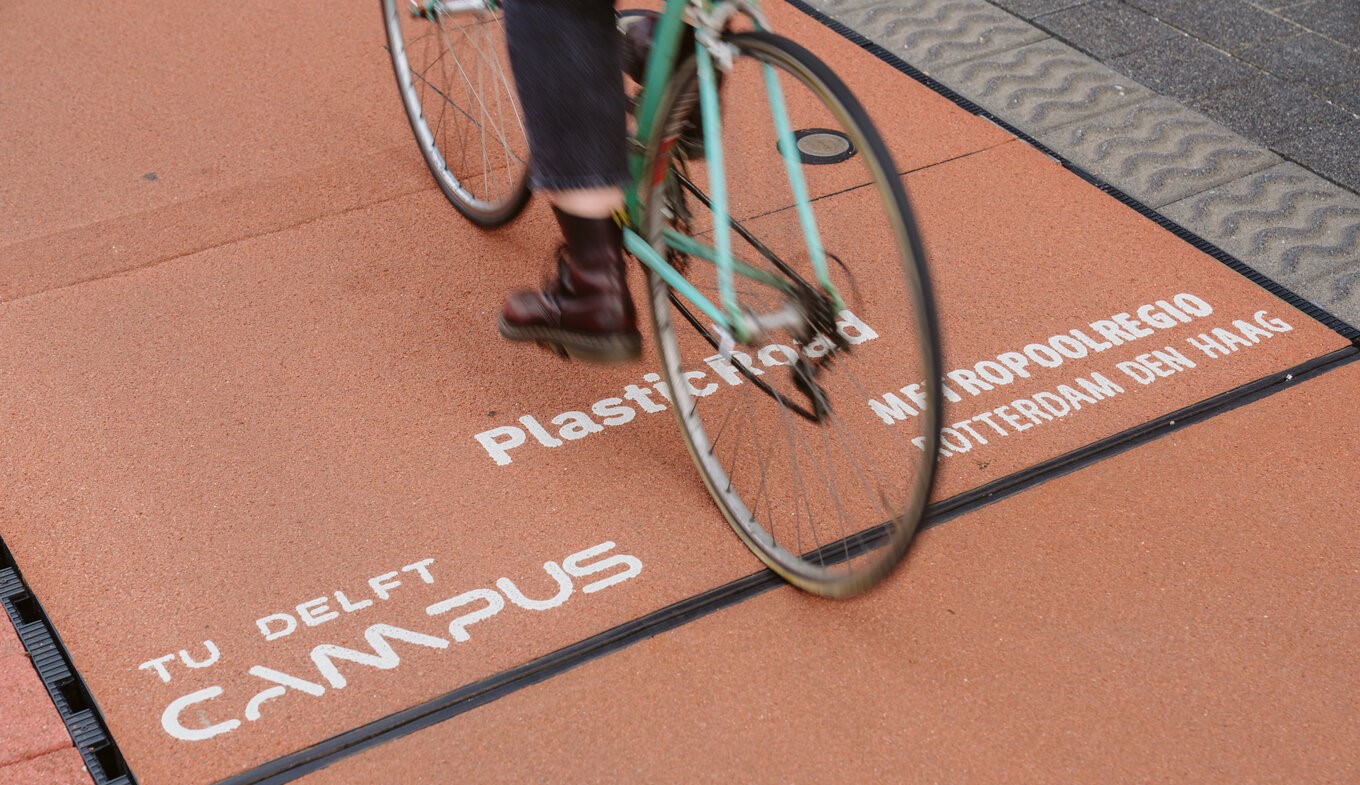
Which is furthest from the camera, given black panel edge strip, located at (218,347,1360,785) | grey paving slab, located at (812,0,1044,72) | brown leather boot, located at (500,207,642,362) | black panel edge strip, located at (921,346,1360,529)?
grey paving slab, located at (812,0,1044,72)

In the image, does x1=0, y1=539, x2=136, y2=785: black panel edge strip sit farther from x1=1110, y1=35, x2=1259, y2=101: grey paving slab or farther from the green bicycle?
x1=1110, y1=35, x2=1259, y2=101: grey paving slab

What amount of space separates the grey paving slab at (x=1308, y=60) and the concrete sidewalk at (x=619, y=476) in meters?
0.03

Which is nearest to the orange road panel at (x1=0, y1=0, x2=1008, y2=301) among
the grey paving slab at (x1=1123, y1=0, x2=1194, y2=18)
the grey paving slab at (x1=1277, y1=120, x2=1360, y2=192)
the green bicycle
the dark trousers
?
the green bicycle

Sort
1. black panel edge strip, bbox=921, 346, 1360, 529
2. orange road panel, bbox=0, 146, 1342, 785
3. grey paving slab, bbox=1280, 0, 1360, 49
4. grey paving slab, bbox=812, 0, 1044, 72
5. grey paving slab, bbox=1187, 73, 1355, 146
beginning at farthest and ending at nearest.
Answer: grey paving slab, bbox=1280, 0, 1360, 49
grey paving slab, bbox=812, 0, 1044, 72
grey paving slab, bbox=1187, 73, 1355, 146
black panel edge strip, bbox=921, 346, 1360, 529
orange road panel, bbox=0, 146, 1342, 785

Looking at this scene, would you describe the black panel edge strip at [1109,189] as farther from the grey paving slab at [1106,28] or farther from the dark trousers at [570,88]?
the dark trousers at [570,88]

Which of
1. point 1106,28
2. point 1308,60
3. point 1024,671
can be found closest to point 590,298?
point 1024,671

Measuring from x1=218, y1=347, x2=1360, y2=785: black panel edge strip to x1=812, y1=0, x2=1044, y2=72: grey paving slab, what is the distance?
5.91ft

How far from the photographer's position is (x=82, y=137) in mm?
4105

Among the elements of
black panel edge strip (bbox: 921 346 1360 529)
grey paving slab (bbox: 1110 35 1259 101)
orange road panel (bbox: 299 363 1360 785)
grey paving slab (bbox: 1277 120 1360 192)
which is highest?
grey paving slab (bbox: 1110 35 1259 101)

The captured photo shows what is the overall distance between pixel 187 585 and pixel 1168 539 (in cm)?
196

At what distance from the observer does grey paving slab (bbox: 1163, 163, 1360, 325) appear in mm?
3463

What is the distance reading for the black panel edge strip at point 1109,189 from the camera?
3366 mm

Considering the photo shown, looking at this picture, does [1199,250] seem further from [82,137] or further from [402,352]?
[82,137]

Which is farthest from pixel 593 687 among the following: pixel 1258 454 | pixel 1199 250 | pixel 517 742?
pixel 1199 250
